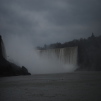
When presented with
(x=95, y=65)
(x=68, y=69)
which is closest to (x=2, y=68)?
(x=68, y=69)

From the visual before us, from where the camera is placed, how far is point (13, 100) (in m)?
16.6

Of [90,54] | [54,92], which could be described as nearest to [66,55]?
[90,54]

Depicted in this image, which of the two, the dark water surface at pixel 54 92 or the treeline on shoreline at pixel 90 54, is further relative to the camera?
the treeline on shoreline at pixel 90 54

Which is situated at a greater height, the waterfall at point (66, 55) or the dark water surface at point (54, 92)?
the waterfall at point (66, 55)

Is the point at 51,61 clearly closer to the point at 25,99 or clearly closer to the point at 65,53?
the point at 65,53

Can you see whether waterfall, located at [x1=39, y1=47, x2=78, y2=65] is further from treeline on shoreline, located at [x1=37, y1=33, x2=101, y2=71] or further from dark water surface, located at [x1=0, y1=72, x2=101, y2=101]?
dark water surface, located at [x1=0, y1=72, x2=101, y2=101]

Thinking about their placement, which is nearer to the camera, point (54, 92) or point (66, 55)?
point (54, 92)

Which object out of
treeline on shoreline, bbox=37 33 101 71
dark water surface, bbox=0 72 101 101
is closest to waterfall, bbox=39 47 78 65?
treeline on shoreline, bbox=37 33 101 71

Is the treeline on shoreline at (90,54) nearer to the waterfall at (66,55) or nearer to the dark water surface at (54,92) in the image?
the waterfall at (66,55)

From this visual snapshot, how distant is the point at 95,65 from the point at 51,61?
2353 cm

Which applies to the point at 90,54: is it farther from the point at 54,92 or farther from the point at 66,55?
the point at 54,92

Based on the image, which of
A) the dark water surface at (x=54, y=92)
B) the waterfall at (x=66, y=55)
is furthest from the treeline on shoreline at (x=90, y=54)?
the dark water surface at (x=54, y=92)

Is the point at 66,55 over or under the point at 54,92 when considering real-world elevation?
over

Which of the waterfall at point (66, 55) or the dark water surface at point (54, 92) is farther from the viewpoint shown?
the waterfall at point (66, 55)
